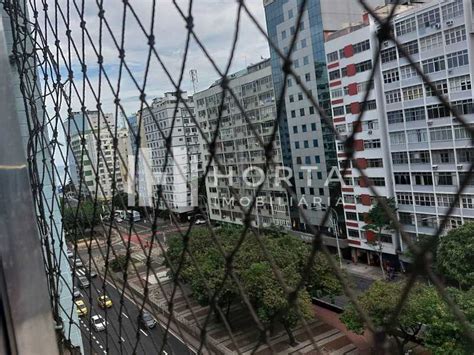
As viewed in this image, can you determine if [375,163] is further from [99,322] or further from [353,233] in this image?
[99,322]

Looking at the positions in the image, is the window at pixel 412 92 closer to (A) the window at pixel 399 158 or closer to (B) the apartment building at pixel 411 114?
(B) the apartment building at pixel 411 114

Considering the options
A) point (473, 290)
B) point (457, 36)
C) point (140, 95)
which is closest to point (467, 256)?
point (473, 290)

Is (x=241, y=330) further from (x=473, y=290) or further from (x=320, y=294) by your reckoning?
(x=473, y=290)

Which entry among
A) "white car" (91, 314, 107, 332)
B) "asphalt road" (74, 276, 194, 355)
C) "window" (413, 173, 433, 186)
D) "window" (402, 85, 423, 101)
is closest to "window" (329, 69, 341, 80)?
"window" (402, 85, 423, 101)

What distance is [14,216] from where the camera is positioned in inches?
25.2

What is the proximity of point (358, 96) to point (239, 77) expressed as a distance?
3216 millimetres

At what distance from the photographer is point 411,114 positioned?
19.6 ft

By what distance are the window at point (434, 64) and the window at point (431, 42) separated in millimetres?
138

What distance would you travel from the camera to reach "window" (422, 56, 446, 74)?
5.46 meters

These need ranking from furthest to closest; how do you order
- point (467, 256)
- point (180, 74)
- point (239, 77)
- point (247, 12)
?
point (239, 77), point (467, 256), point (180, 74), point (247, 12)

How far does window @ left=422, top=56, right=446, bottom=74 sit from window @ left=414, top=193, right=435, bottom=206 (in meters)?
1.54

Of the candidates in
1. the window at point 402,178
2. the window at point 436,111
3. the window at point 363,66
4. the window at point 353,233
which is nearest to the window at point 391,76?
the window at point 363,66

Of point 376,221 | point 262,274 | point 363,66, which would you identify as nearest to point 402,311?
point 262,274

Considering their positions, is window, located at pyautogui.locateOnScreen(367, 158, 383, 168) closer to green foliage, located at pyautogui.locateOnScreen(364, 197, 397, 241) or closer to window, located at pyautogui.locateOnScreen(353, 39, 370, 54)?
green foliage, located at pyautogui.locateOnScreen(364, 197, 397, 241)
